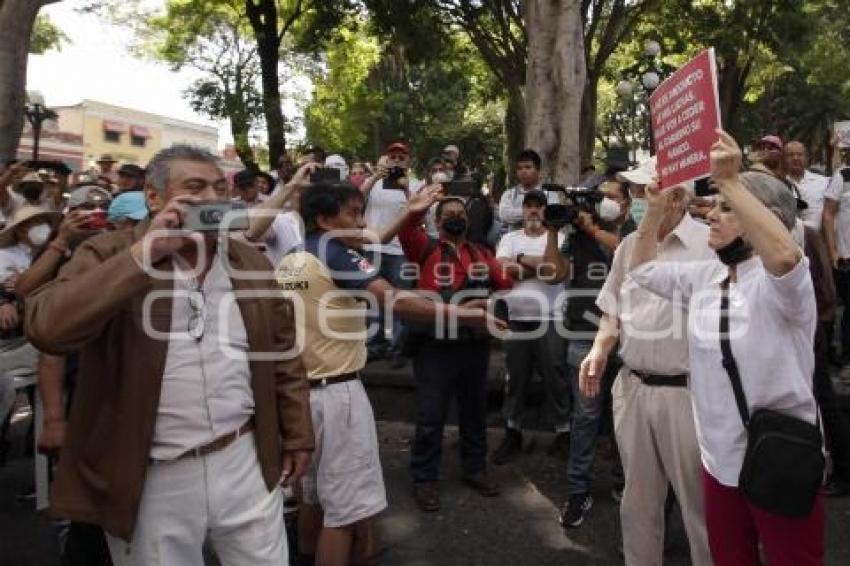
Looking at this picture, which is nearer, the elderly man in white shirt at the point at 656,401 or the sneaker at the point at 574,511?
the elderly man in white shirt at the point at 656,401

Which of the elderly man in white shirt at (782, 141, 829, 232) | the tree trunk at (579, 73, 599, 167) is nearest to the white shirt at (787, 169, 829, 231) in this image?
the elderly man in white shirt at (782, 141, 829, 232)

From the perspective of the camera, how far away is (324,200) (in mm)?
3525

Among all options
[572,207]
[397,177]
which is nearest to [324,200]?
[572,207]

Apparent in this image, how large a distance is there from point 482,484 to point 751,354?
281 centimetres

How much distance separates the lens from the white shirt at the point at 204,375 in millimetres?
2346

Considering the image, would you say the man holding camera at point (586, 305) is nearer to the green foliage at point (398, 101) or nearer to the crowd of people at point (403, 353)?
the crowd of people at point (403, 353)

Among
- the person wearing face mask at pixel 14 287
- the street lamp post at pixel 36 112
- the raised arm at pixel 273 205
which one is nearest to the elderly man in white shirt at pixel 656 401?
the raised arm at pixel 273 205

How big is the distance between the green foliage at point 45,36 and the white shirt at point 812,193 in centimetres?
2932

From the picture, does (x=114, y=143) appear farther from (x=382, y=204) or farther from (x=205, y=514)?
(x=205, y=514)

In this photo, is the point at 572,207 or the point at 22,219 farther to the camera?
the point at 22,219

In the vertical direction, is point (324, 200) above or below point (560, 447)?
above

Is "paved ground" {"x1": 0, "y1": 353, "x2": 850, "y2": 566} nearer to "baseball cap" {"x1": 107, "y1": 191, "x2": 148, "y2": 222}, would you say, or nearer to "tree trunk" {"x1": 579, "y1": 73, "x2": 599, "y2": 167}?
"baseball cap" {"x1": 107, "y1": 191, "x2": 148, "y2": 222}

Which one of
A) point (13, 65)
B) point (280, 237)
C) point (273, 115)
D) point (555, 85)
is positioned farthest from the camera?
point (273, 115)

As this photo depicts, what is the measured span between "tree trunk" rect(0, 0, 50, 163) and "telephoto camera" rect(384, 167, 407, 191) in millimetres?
4318
